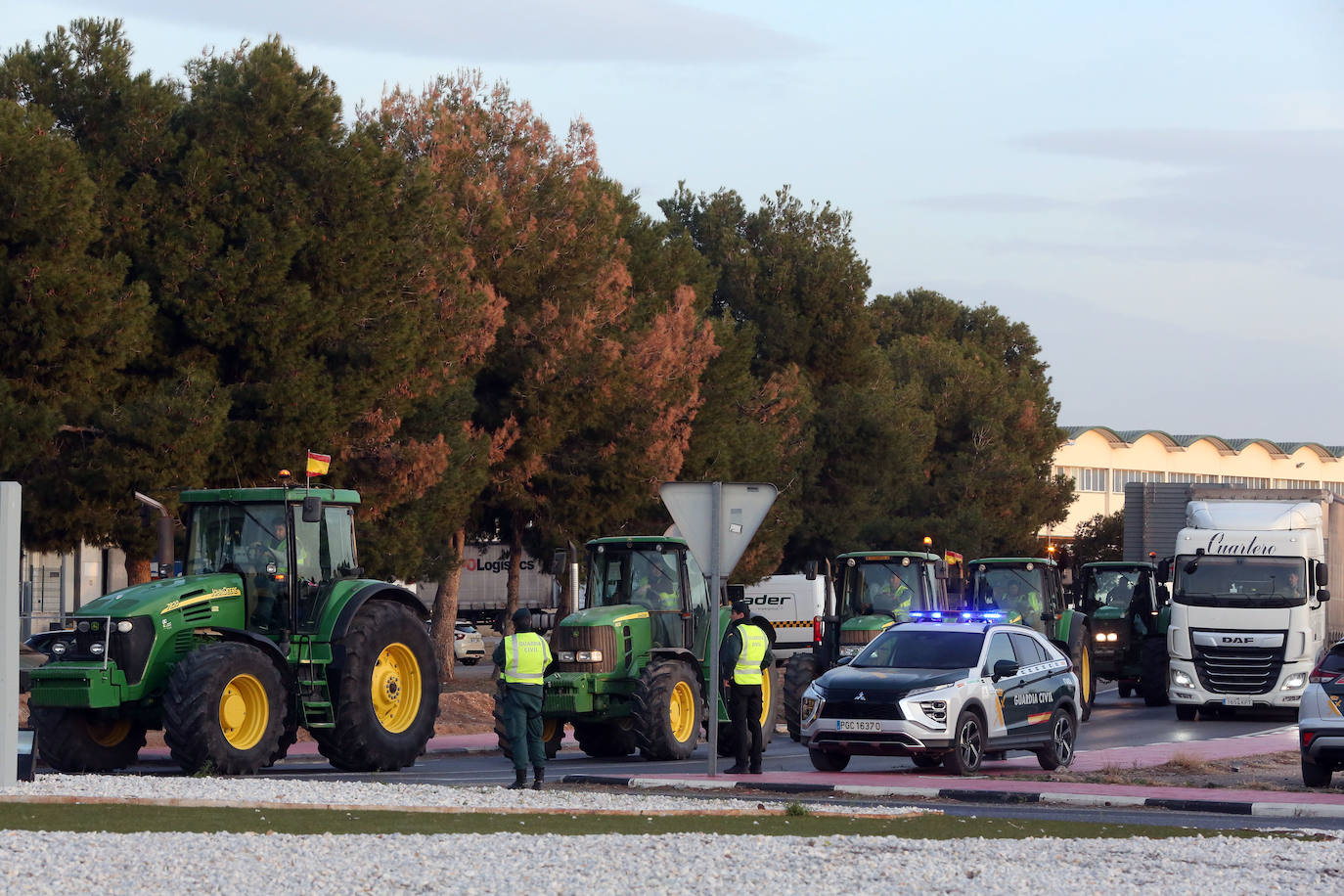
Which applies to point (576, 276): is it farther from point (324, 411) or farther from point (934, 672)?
point (934, 672)

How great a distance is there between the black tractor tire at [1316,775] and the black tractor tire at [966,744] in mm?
3034

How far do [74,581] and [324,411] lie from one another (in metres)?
31.7

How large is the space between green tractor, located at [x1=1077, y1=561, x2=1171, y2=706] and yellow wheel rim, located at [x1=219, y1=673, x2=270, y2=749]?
19.7 metres

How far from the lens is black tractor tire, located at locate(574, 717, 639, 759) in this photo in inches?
872

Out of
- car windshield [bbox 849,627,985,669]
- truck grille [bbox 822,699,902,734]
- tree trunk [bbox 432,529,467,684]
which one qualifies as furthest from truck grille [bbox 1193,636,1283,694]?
tree trunk [bbox 432,529,467,684]

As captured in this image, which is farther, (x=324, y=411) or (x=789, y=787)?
(x=324, y=411)

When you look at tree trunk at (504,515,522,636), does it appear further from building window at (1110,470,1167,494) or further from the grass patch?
building window at (1110,470,1167,494)

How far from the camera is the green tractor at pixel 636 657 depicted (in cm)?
2055

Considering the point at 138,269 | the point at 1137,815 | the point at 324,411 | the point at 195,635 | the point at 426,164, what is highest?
the point at 426,164

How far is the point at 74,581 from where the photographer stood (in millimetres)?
57875

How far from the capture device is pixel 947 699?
18.6 m

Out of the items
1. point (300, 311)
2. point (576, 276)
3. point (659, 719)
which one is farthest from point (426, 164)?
point (659, 719)

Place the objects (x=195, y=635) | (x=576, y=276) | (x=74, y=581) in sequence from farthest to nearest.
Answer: (x=74, y=581), (x=576, y=276), (x=195, y=635)

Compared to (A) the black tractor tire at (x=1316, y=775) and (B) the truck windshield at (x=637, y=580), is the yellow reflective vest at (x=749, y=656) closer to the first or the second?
(B) the truck windshield at (x=637, y=580)
